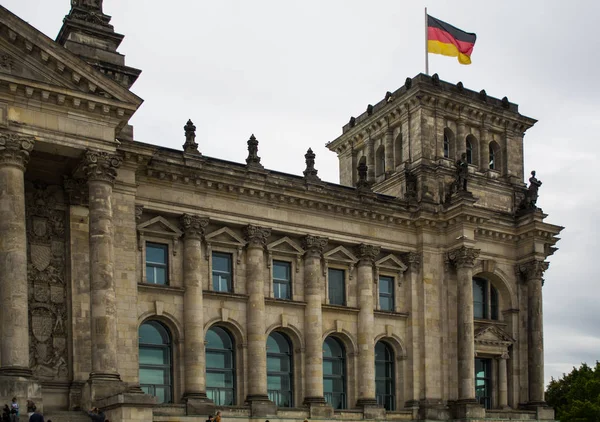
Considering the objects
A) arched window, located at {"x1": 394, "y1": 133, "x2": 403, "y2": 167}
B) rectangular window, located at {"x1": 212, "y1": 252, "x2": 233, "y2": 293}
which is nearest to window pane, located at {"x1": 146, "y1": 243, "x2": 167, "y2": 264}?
rectangular window, located at {"x1": 212, "y1": 252, "x2": 233, "y2": 293}

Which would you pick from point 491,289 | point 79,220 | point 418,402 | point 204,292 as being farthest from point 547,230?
point 79,220

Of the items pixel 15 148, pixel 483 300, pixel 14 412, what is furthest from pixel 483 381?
pixel 14 412

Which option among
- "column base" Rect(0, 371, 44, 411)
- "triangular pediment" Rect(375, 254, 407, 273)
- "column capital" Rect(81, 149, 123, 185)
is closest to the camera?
"column base" Rect(0, 371, 44, 411)

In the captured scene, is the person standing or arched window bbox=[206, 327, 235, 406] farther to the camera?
arched window bbox=[206, 327, 235, 406]

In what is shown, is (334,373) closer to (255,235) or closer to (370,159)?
(255,235)

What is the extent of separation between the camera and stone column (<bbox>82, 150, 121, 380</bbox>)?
1251 inches

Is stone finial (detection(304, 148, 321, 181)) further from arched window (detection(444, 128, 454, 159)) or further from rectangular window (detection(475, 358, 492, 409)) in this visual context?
rectangular window (detection(475, 358, 492, 409))

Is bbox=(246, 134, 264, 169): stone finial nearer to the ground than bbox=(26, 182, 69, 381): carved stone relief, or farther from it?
farther from it

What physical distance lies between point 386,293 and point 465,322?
3.87 m

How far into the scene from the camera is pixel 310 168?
43.8m

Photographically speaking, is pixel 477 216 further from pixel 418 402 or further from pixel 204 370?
pixel 204 370

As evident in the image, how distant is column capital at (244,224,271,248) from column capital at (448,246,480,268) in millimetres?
9887

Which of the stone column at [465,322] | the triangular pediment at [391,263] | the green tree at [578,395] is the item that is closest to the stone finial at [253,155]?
the triangular pediment at [391,263]

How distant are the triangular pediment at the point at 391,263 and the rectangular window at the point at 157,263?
10665 millimetres
